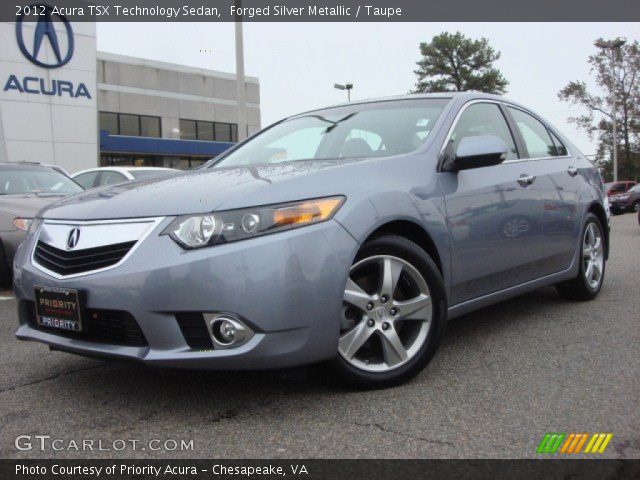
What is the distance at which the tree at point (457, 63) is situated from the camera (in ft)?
147

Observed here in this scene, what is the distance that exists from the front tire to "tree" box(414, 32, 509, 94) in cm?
4376

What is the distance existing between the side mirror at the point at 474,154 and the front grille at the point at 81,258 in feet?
5.61

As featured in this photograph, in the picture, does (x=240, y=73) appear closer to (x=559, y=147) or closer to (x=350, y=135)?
(x=559, y=147)

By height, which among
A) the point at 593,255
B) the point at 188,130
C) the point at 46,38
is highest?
the point at 46,38

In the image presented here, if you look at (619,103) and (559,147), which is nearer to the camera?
(559,147)

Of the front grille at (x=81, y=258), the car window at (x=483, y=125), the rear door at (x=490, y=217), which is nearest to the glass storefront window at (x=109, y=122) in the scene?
the car window at (x=483, y=125)

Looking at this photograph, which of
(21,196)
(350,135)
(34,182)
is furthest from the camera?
(34,182)

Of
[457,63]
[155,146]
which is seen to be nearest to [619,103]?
[457,63]

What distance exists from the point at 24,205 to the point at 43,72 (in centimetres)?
1593

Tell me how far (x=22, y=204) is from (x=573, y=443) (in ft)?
17.8

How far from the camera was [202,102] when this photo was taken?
4131 cm

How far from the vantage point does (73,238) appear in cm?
267

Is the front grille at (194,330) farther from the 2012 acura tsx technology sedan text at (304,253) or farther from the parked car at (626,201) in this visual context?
the parked car at (626,201)
